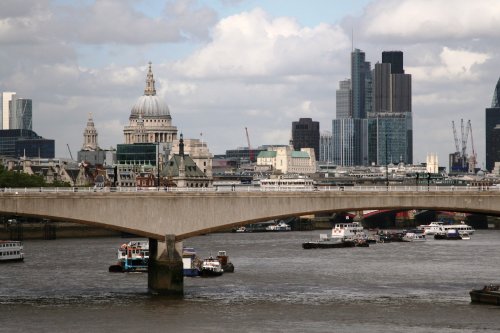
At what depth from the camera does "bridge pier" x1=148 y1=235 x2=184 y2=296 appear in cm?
9038

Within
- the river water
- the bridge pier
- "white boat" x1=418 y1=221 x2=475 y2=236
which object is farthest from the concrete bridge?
"white boat" x1=418 y1=221 x2=475 y2=236

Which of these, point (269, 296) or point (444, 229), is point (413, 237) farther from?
point (269, 296)

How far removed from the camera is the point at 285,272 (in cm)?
11250

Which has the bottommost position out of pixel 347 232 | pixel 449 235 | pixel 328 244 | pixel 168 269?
pixel 328 244

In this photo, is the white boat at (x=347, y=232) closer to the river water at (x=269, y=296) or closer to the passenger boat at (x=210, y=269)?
the river water at (x=269, y=296)

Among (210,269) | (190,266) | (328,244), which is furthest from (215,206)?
(328,244)

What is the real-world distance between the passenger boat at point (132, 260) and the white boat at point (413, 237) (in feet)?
204

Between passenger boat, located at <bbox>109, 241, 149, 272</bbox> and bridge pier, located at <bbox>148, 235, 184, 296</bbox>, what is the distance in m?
21.9

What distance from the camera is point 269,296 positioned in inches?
3602

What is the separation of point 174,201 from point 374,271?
26825mm

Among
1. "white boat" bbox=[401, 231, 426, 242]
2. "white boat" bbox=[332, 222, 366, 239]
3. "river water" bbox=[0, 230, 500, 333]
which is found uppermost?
"white boat" bbox=[332, 222, 366, 239]

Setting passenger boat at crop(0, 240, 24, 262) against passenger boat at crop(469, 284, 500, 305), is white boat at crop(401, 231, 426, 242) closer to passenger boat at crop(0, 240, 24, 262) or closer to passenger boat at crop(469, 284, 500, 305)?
passenger boat at crop(0, 240, 24, 262)

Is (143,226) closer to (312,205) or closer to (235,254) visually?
(312,205)

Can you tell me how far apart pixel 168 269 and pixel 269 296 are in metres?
6.49
